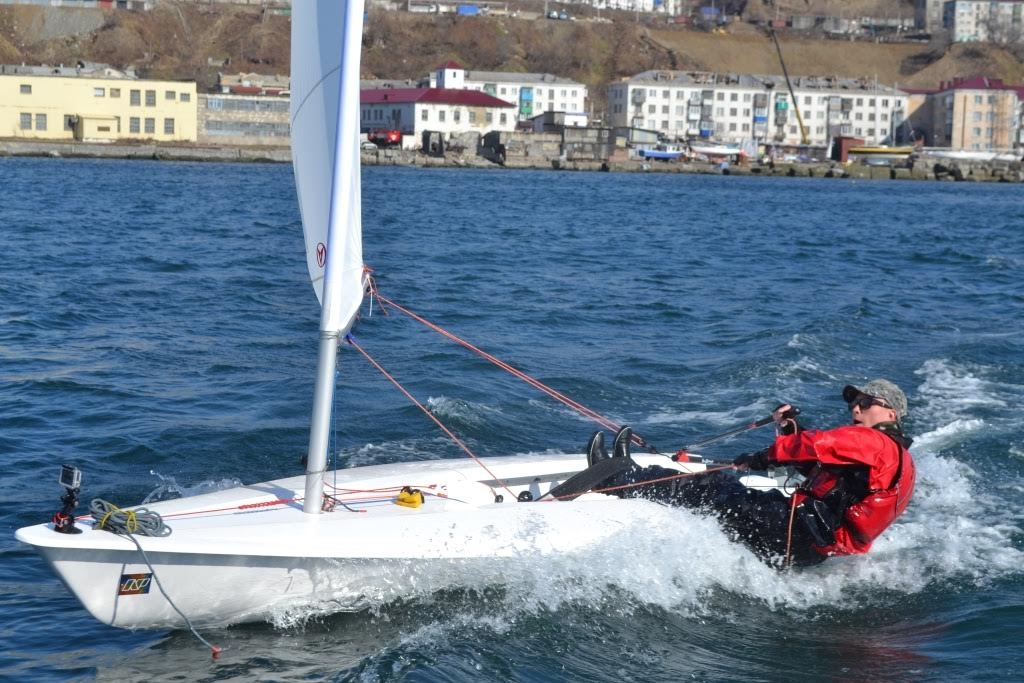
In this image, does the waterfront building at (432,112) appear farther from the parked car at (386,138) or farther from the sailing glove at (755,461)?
the sailing glove at (755,461)

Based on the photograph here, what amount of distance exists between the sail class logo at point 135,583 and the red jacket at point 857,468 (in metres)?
3.62

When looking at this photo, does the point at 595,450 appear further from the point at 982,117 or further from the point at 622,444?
the point at 982,117

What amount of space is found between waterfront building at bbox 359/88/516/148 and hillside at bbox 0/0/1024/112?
21847 millimetres

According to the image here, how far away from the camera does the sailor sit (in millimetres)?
7156

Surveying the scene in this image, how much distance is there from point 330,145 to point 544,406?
261 inches

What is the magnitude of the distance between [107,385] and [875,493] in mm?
8386

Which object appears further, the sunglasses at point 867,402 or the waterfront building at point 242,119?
the waterfront building at point 242,119

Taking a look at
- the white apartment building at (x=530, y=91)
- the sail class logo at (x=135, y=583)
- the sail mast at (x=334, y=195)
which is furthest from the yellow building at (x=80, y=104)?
the sail class logo at (x=135, y=583)

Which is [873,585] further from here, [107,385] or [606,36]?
[606,36]

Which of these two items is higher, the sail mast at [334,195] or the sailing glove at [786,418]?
the sail mast at [334,195]

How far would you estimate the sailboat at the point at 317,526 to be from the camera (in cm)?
625

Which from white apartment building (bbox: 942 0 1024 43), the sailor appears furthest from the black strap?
white apartment building (bbox: 942 0 1024 43)

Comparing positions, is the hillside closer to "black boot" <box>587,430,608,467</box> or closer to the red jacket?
"black boot" <box>587,430,608,467</box>

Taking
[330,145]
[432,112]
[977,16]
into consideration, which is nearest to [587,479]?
[330,145]
